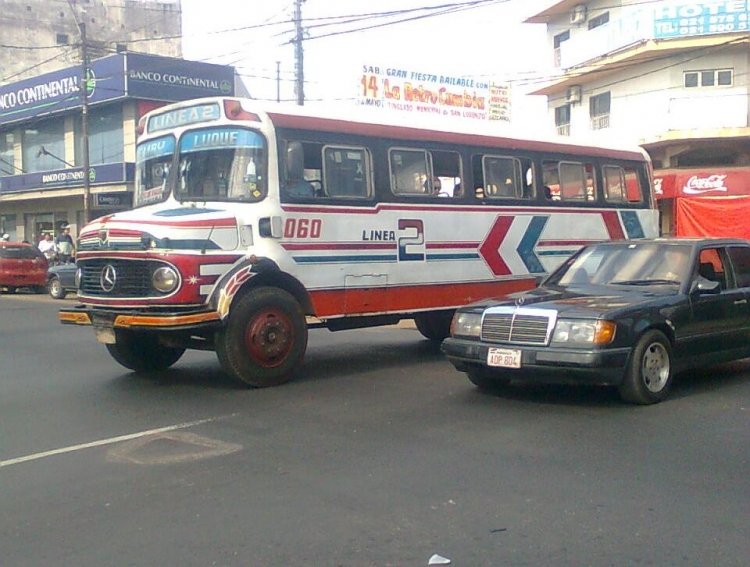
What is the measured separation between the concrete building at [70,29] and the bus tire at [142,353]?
1519 inches

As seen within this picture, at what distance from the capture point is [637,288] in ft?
A: 27.1

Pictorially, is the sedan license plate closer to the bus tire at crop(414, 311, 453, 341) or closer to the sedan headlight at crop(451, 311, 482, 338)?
the sedan headlight at crop(451, 311, 482, 338)

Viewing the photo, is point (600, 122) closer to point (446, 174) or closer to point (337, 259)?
point (446, 174)

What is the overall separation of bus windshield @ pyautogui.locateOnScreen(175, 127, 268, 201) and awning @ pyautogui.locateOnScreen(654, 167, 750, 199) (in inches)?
702

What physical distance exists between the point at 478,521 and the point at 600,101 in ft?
89.6

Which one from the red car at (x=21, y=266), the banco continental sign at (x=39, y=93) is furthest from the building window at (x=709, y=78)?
the banco continental sign at (x=39, y=93)

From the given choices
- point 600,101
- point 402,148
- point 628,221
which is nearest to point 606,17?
point 600,101

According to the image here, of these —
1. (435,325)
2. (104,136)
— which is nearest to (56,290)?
(104,136)

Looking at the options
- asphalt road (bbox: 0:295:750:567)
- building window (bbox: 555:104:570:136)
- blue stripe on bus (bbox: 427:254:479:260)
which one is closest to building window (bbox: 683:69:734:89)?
building window (bbox: 555:104:570:136)

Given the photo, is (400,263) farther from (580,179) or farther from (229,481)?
(229,481)

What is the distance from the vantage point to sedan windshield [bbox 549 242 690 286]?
8.45 metres

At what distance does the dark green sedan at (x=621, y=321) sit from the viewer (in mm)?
7309

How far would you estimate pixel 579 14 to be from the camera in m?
31.0

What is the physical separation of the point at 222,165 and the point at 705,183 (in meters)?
19.5
